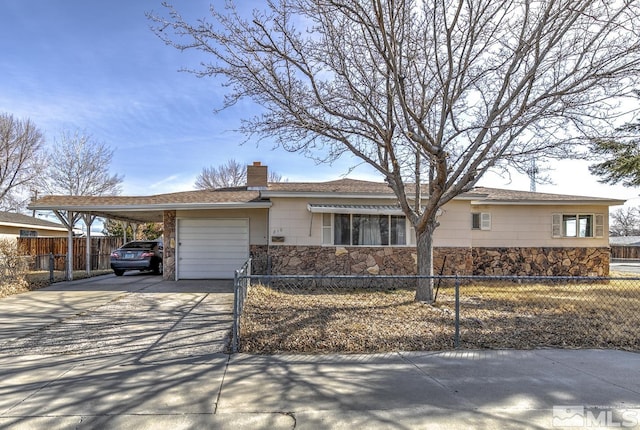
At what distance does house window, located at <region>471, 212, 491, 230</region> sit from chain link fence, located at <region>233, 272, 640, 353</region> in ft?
11.7

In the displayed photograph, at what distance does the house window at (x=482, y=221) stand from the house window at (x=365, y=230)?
134 inches

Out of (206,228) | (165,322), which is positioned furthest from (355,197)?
(165,322)

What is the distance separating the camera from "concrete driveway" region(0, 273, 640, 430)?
10.5ft

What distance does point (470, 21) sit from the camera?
721 cm

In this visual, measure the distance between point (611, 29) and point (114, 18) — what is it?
9.87 metres

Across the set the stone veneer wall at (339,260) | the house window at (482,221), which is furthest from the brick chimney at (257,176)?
the house window at (482,221)

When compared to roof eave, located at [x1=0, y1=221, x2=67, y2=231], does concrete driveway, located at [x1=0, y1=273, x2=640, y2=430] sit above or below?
below

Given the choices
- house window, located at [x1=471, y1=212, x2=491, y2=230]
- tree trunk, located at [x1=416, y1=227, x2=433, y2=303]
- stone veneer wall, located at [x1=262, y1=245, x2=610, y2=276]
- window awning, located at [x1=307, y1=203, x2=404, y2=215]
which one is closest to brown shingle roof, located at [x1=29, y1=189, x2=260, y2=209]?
stone veneer wall, located at [x1=262, y1=245, x2=610, y2=276]

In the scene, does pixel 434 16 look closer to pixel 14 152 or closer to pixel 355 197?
pixel 355 197

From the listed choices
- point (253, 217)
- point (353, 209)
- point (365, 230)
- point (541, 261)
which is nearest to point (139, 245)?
point (253, 217)

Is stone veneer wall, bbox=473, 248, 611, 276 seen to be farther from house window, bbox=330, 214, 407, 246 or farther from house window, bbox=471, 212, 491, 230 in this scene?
house window, bbox=330, 214, 407, 246

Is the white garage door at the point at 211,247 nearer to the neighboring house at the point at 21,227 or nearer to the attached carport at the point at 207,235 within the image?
the attached carport at the point at 207,235

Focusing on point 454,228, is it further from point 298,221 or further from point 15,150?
point 15,150
